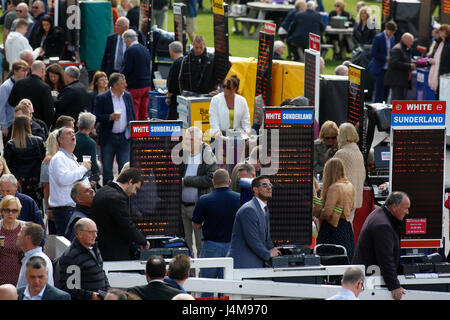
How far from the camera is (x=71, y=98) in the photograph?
1276 centimetres

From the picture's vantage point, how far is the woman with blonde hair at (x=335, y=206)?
9234 millimetres

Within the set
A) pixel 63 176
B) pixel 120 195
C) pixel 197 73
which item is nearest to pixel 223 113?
pixel 197 73

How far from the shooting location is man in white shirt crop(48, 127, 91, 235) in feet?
31.7

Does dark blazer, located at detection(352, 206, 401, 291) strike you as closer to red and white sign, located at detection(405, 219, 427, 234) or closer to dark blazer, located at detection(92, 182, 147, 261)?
red and white sign, located at detection(405, 219, 427, 234)

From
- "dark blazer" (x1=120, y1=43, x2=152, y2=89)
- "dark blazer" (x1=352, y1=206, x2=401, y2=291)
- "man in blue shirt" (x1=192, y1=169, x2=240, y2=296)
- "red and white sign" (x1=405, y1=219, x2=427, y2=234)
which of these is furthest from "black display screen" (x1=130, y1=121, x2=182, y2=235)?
"dark blazer" (x1=120, y1=43, x2=152, y2=89)

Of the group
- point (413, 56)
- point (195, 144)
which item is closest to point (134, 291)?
point (195, 144)

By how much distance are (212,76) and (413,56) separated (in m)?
7.19

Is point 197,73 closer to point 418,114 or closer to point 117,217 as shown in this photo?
point 418,114

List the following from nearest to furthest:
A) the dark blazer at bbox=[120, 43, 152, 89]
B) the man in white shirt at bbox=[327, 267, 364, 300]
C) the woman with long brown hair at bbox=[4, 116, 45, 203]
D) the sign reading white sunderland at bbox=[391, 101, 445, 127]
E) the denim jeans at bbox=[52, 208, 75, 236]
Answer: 1. the man in white shirt at bbox=[327, 267, 364, 300]
2. the sign reading white sunderland at bbox=[391, 101, 445, 127]
3. the denim jeans at bbox=[52, 208, 75, 236]
4. the woman with long brown hair at bbox=[4, 116, 45, 203]
5. the dark blazer at bbox=[120, 43, 152, 89]

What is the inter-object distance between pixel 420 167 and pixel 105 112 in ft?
15.8

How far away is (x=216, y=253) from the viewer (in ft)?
29.4

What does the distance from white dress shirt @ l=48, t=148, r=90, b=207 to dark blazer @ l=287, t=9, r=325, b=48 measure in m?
12.9

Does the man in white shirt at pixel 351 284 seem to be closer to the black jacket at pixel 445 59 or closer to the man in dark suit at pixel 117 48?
the man in dark suit at pixel 117 48

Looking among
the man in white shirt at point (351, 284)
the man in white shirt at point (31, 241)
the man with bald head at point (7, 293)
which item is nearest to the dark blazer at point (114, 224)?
the man in white shirt at point (31, 241)
